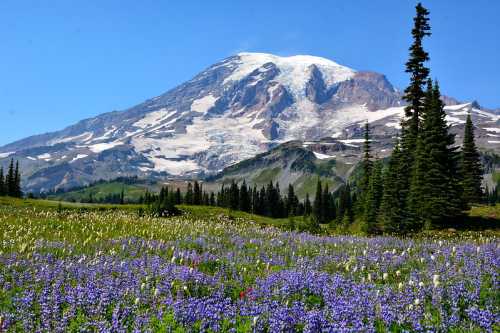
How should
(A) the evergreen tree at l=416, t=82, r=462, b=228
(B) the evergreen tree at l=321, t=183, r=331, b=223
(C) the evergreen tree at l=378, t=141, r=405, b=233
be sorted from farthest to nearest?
(B) the evergreen tree at l=321, t=183, r=331, b=223 → (C) the evergreen tree at l=378, t=141, r=405, b=233 → (A) the evergreen tree at l=416, t=82, r=462, b=228

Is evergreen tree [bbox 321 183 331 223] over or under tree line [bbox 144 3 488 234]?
under

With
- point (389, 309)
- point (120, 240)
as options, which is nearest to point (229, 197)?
point (120, 240)

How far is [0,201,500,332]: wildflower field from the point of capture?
7.16 m

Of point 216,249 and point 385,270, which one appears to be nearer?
point 385,270

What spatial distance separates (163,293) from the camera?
30.1 ft

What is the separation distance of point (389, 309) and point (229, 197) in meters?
130

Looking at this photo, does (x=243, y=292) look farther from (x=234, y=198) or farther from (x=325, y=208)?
(x=325, y=208)

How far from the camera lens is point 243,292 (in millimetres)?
9320

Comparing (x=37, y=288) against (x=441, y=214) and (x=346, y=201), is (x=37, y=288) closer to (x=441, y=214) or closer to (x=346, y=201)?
(x=441, y=214)

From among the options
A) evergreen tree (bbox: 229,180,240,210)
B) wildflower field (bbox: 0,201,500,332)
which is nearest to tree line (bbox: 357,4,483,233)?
wildflower field (bbox: 0,201,500,332)

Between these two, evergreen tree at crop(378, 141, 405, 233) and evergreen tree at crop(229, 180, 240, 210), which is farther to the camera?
evergreen tree at crop(229, 180, 240, 210)

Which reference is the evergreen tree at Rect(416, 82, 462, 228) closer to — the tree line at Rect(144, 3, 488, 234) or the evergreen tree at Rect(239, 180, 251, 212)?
the tree line at Rect(144, 3, 488, 234)

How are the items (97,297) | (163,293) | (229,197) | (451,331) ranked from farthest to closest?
1. (229,197)
2. (163,293)
3. (97,297)
4. (451,331)

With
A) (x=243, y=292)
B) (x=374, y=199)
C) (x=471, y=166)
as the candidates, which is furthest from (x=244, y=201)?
(x=243, y=292)
